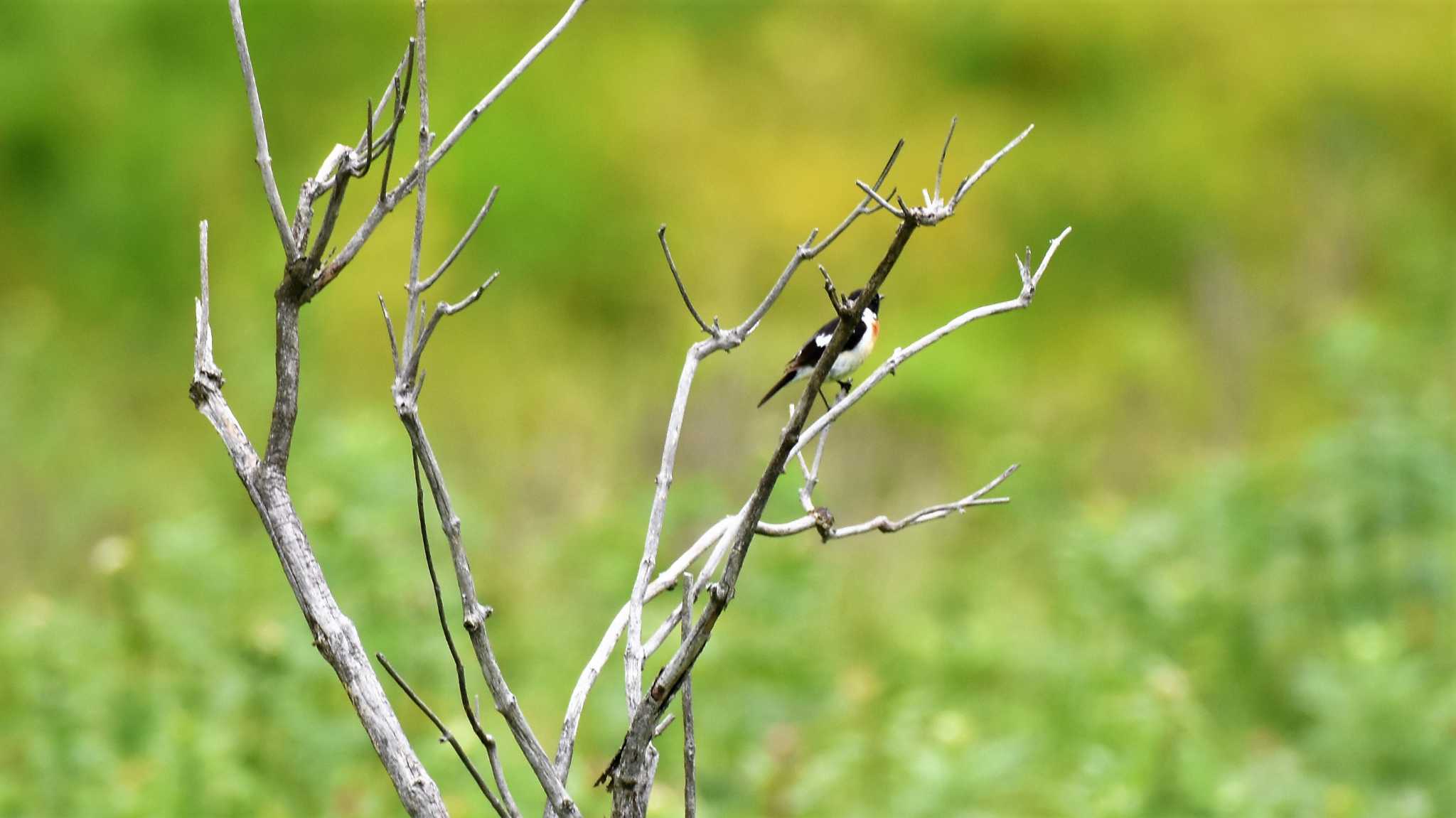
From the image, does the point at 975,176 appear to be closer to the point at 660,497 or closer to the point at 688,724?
the point at 660,497

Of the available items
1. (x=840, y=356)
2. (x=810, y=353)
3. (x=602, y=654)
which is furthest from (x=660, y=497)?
(x=810, y=353)

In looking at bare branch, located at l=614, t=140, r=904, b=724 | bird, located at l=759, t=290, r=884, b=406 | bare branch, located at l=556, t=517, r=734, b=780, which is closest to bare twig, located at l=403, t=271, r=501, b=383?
bare branch, located at l=614, t=140, r=904, b=724

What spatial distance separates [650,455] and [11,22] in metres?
3.87

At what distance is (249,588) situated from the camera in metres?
3.41

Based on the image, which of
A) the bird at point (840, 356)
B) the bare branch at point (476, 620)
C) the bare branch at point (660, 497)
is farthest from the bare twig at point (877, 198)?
the bird at point (840, 356)

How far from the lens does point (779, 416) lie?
5.08 metres

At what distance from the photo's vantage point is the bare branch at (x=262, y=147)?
1086mm

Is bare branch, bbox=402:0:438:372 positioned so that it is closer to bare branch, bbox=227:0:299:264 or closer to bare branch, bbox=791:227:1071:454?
bare branch, bbox=227:0:299:264

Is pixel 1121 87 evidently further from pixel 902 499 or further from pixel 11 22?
pixel 11 22

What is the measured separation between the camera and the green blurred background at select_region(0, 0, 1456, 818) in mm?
2932

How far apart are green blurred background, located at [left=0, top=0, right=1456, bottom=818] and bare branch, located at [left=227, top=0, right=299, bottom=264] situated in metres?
1.43

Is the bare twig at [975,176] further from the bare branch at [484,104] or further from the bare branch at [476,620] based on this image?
the bare branch at [476,620]


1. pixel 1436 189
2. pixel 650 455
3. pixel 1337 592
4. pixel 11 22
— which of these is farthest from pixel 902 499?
pixel 11 22

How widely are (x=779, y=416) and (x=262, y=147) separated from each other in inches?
157
